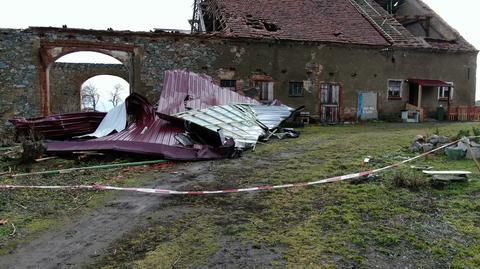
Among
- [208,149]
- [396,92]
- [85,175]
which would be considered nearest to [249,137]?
[208,149]

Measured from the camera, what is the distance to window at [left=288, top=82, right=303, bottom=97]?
18344mm

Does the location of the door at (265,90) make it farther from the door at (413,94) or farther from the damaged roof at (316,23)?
the door at (413,94)

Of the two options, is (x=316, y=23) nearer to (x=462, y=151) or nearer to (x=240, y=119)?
(x=240, y=119)

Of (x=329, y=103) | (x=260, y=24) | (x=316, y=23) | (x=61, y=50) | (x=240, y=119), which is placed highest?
(x=316, y=23)

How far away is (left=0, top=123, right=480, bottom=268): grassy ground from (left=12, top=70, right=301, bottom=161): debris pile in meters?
1.86

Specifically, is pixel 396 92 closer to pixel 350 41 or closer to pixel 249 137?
pixel 350 41

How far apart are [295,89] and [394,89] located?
17.6 feet

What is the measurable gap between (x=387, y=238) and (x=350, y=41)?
16349 millimetres

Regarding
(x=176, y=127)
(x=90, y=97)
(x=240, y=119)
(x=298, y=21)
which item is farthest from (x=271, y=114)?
(x=90, y=97)

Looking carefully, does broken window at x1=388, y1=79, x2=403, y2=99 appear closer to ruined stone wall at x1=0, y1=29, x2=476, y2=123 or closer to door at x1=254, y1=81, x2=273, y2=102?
ruined stone wall at x1=0, y1=29, x2=476, y2=123

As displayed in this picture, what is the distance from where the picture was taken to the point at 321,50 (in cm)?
1858

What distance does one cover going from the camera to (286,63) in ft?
59.7

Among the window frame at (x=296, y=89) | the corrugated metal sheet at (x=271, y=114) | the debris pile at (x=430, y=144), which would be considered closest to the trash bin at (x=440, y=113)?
the window frame at (x=296, y=89)

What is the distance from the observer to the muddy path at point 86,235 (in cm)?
377
